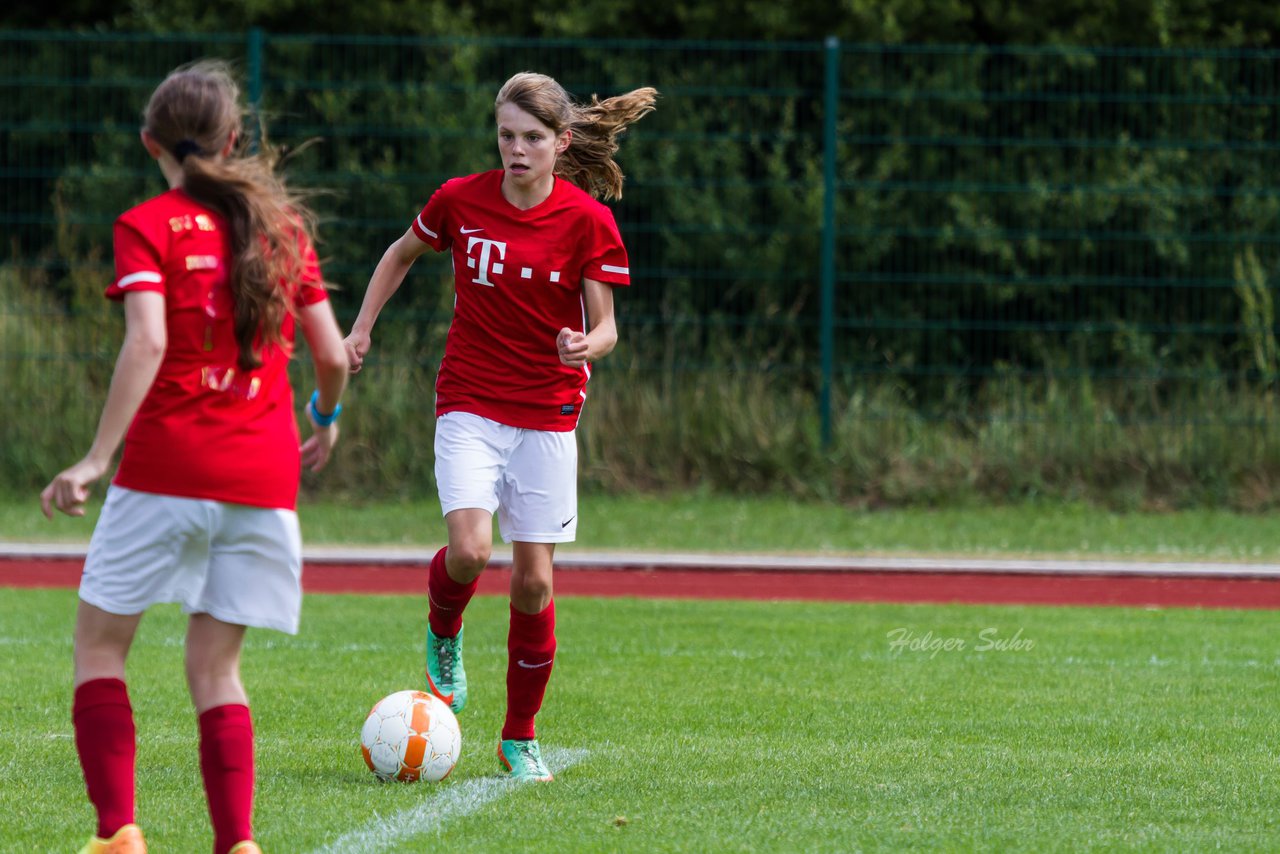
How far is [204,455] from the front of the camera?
3.89m

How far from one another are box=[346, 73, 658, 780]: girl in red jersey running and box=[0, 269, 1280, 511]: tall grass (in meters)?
8.04

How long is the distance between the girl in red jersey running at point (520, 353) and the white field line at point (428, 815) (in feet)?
0.58

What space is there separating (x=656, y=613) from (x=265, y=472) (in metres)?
5.53

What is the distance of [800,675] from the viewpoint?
7.42 meters

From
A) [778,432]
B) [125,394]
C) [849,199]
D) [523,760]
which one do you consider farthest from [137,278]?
[849,199]

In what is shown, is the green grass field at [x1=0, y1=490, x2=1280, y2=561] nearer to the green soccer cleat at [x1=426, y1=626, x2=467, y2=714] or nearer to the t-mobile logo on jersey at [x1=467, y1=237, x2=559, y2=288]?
the green soccer cleat at [x1=426, y1=626, x2=467, y2=714]

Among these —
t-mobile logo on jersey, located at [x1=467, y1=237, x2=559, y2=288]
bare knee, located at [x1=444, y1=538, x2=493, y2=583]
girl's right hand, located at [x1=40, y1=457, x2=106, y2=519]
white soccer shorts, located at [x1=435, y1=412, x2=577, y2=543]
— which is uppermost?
t-mobile logo on jersey, located at [x1=467, y1=237, x2=559, y2=288]

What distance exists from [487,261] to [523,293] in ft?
0.50

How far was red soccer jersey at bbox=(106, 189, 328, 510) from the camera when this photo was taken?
3.85m

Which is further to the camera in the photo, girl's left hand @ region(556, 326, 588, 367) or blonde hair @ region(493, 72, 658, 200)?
blonde hair @ region(493, 72, 658, 200)

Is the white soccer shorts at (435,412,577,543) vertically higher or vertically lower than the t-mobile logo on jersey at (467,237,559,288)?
lower

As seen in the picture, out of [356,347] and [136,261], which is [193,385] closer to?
[136,261]

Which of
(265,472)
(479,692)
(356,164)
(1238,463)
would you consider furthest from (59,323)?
(265,472)

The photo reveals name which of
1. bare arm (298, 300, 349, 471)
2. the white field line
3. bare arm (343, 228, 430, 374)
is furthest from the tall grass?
bare arm (298, 300, 349, 471)
